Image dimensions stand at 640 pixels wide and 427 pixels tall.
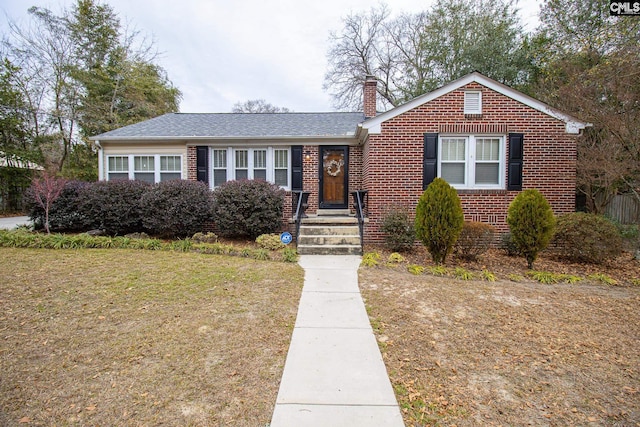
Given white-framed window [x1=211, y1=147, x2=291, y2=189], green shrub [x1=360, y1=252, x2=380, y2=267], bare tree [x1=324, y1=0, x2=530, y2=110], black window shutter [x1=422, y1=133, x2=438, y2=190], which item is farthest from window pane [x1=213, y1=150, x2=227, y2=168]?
bare tree [x1=324, y1=0, x2=530, y2=110]

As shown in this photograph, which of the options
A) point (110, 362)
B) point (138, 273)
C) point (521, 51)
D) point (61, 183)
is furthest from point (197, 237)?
point (521, 51)

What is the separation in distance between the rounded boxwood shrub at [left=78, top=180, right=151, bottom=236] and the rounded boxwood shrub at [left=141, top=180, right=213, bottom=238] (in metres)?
0.40

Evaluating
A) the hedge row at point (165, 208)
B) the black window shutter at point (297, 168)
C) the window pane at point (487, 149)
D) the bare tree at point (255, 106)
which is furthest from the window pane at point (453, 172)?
the bare tree at point (255, 106)

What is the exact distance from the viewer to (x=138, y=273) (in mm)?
5617

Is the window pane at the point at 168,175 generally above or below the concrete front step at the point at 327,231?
above

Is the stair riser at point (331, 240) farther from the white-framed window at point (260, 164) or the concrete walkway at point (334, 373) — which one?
the white-framed window at point (260, 164)

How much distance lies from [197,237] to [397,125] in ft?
19.5

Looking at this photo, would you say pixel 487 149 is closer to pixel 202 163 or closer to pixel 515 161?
pixel 515 161

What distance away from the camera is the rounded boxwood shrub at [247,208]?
853 centimetres

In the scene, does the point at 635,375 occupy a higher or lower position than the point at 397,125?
lower

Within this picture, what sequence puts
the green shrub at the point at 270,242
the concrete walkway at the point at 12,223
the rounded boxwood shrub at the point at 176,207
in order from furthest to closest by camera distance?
the concrete walkway at the point at 12,223 < the rounded boxwood shrub at the point at 176,207 < the green shrub at the point at 270,242

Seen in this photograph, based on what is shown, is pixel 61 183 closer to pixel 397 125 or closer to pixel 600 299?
pixel 397 125

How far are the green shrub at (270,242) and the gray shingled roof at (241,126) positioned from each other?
11.5ft

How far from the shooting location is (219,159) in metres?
10.7
